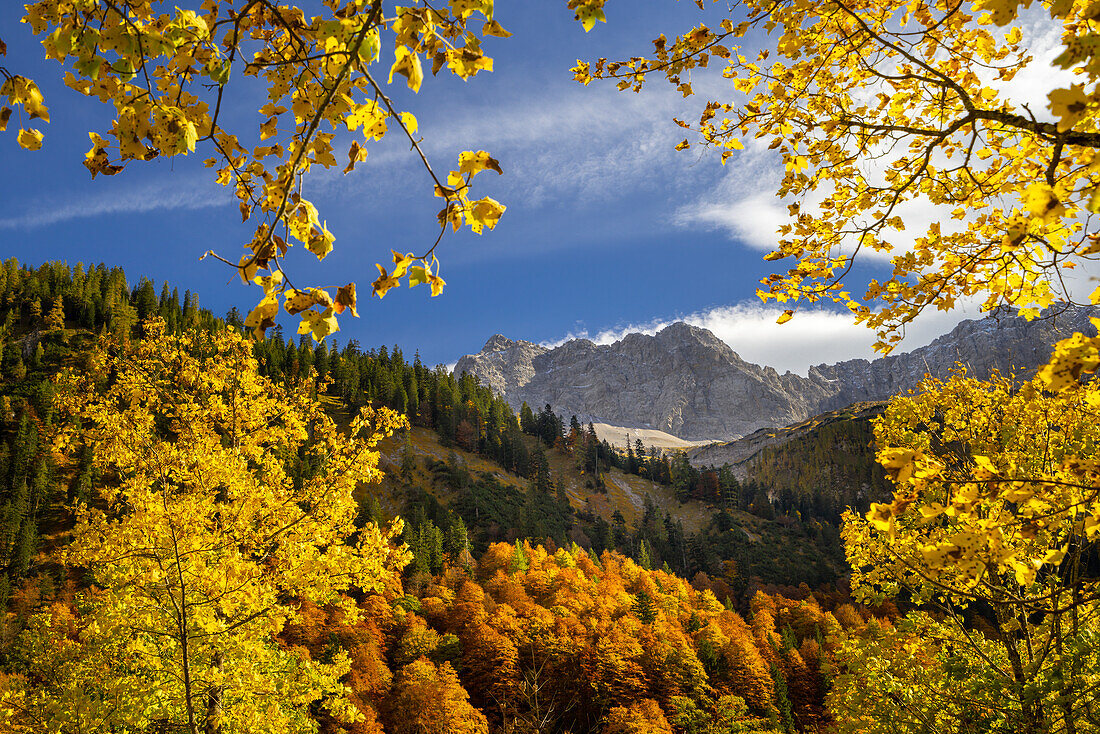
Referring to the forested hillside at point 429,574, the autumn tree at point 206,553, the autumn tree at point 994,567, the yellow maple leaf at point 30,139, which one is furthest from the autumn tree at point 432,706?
the yellow maple leaf at point 30,139

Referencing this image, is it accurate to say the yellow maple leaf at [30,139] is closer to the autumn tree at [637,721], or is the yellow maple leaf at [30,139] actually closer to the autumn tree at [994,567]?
the autumn tree at [994,567]

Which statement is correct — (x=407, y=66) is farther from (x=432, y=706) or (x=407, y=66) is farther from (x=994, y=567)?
(x=432, y=706)

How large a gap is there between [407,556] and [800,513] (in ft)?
333

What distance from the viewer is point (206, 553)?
20.4ft

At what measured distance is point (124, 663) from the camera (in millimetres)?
7461

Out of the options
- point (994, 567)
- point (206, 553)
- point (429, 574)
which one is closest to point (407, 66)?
point (994, 567)

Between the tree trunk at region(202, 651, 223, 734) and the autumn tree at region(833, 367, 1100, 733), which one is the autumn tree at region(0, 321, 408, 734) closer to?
the tree trunk at region(202, 651, 223, 734)

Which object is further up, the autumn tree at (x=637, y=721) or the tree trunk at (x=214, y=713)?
the tree trunk at (x=214, y=713)

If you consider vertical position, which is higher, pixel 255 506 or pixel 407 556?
pixel 255 506

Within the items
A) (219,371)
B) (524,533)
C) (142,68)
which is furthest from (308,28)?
(524,533)

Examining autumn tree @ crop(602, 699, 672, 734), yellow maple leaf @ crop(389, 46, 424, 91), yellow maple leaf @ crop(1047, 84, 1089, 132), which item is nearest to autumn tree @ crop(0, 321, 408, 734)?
yellow maple leaf @ crop(389, 46, 424, 91)

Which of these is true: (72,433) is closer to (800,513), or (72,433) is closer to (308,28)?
(308,28)

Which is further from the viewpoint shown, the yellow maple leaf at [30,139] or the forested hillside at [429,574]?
the forested hillside at [429,574]

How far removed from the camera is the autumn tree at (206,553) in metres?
6.25
